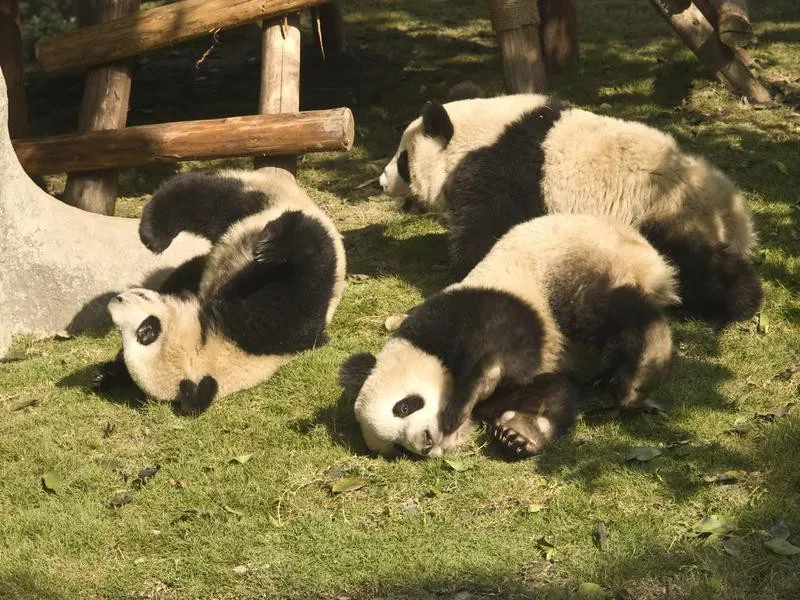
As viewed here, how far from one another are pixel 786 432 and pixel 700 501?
72 cm

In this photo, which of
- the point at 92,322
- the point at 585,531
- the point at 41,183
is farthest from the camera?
the point at 41,183

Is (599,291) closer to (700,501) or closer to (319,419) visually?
(700,501)

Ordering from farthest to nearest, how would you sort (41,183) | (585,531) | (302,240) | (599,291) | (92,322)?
(41,183) → (92,322) → (302,240) → (599,291) → (585,531)

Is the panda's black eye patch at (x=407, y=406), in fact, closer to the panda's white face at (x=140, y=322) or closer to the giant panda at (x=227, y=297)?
the giant panda at (x=227, y=297)

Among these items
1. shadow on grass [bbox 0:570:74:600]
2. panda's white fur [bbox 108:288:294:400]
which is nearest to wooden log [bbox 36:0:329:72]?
panda's white fur [bbox 108:288:294:400]

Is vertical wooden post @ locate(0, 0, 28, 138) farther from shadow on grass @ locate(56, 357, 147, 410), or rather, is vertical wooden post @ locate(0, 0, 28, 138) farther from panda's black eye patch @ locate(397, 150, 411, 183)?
panda's black eye patch @ locate(397, 150, 411, 183)

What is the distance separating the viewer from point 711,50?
9602 millimetres

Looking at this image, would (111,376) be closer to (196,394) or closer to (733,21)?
(196,394)

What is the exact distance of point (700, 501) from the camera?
478 centimetres

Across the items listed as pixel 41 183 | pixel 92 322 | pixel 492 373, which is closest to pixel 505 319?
pixel 492 373

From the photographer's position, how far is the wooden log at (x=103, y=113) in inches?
341

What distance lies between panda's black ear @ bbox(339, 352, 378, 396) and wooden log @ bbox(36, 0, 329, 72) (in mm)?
3785

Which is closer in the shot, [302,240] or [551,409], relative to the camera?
[551,409]

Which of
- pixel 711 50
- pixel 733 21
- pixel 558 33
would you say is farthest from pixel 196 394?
pixel 558 33
